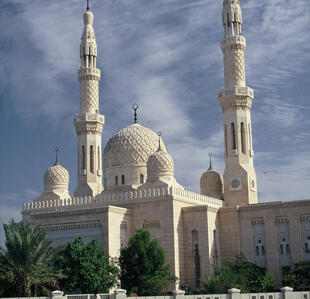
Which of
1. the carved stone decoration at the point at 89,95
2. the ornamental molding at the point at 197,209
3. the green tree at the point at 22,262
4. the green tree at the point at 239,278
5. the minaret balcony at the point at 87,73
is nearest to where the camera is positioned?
the green tree at the point at 22,262

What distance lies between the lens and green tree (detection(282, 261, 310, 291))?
2422 centimetres

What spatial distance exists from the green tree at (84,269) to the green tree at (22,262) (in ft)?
3.95

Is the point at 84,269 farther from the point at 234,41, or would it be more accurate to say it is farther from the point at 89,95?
the point at 234,41

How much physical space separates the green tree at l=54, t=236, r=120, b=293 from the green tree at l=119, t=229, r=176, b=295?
0.85 meters

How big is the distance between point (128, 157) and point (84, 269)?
38.6 ft

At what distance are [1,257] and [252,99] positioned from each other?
16.5 meters

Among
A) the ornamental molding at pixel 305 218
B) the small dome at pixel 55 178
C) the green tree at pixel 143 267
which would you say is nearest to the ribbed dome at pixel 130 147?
the small dome at pixel 55 178

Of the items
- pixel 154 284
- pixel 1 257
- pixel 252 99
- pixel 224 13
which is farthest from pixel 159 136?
pixel 1 257

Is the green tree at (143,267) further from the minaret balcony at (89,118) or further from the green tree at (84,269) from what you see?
the minaret balcony at (89,118)

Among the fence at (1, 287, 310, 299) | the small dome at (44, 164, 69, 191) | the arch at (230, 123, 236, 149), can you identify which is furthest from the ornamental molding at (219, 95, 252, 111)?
the fence at (1, 287, 310, 299)

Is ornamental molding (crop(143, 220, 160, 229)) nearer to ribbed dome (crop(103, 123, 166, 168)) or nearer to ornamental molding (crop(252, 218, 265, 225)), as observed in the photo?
ornamental molding (crop(252, 218, 265, 225))

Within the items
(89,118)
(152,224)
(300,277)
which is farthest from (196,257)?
(89,118)

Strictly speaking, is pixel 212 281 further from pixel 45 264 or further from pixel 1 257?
pixel 1 257

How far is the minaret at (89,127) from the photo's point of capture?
3272 centimetres
